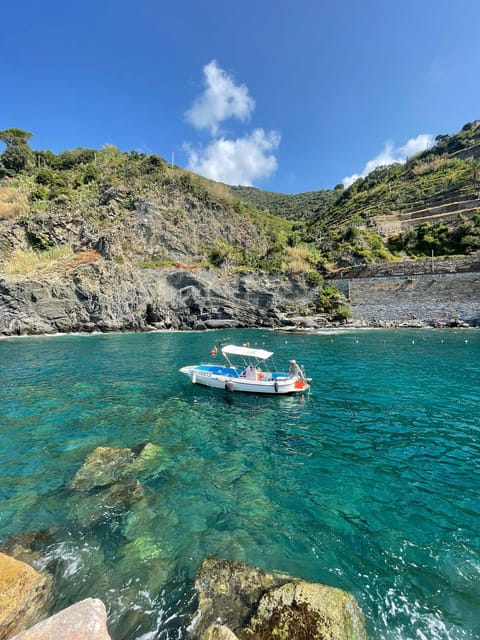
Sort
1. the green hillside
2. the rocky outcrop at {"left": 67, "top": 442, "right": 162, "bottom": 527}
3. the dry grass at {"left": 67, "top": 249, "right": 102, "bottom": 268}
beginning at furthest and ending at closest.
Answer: the green hillside < the dry grass at {"left": 67, "top": 249, "right": 102, "bottom": 268} < the rocky outcrop at {"left": 67, "top": 442, "right": 162, "bottom": 527}

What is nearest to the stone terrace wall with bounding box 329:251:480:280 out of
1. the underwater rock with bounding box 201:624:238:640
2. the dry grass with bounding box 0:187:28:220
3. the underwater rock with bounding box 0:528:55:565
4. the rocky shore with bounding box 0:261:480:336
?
the rocky shore with bounding box 0:261:480:336

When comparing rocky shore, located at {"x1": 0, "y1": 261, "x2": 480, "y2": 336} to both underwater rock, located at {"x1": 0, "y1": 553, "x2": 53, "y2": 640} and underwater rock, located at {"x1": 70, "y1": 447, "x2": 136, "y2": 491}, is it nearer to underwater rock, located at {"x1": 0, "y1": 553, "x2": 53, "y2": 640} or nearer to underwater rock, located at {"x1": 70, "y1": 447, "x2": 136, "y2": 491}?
underwater rock, located at {"x1": 70, "y1": 447, "x2": 136, "y2": 491}

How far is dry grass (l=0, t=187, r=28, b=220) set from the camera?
172 feet

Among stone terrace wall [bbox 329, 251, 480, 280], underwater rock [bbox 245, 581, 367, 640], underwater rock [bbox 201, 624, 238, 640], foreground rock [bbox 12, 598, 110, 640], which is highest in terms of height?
stone terrace wall [bbox 329, 251, 480, 280]

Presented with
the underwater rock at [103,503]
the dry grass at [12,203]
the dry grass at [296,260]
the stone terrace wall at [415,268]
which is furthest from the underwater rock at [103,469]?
the dry grass at [12,203]

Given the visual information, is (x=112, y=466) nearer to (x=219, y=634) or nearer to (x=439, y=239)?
(x=219, y=634)

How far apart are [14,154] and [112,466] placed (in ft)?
283

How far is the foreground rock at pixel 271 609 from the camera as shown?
4.03 m

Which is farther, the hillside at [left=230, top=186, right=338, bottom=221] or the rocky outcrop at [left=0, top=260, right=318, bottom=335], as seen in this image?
the hillside at [left=230, top=186, right=338, bottom=221]

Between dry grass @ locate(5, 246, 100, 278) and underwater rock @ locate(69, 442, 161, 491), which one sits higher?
dry grass @ locate(5, 246, 100, 278)

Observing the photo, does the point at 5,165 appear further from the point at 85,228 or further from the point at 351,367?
the point at 351,367

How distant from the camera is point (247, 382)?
53.7 ft

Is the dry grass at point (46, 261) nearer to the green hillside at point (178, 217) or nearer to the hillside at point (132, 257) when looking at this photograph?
the hillside at point (132, 257)

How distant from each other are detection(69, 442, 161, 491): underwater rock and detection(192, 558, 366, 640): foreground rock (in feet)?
14.1
